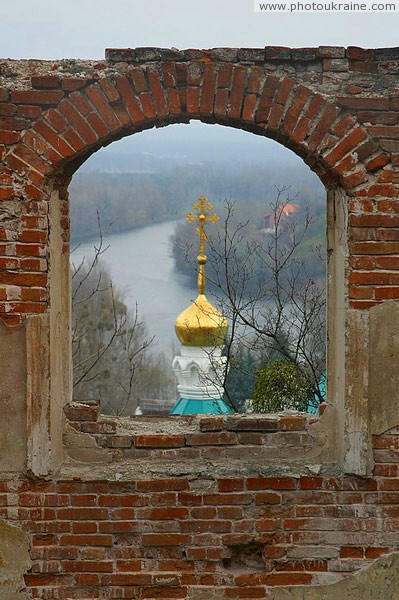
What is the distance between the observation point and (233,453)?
4.53m

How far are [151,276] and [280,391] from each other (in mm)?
26378

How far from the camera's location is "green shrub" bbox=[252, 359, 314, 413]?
29.7 feet

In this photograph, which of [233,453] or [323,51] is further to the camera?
[233,453]

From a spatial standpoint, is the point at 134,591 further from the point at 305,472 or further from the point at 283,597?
the point at 305,472

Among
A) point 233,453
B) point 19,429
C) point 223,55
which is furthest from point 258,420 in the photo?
point 223,55

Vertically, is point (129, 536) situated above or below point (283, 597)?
above

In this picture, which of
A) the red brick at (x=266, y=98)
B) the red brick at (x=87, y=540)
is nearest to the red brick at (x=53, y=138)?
the red brick at (x=266, y=98)

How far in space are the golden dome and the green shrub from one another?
2.31 meters

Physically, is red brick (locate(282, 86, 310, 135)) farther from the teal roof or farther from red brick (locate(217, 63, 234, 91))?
the teal roof

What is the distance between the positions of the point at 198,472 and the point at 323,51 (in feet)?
7.48

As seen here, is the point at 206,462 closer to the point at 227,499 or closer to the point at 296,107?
the point at 227,499

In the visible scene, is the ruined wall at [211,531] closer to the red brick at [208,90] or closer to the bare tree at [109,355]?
the red brick at [208,90]

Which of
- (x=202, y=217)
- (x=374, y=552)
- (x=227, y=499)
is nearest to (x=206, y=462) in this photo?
(x=227, y=499)

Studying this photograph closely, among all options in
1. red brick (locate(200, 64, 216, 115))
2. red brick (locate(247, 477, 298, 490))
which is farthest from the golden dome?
red brick (locate(200, 64, 216, 115))
